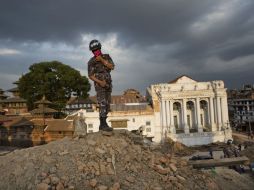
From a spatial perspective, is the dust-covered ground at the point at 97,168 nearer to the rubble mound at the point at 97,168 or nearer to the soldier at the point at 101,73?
the rubble mound at the point at 97,168

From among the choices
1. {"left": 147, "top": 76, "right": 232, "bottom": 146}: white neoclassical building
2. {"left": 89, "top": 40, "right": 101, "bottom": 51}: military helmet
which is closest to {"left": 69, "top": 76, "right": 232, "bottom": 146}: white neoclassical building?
{"left": 147, "top": 76, "right": 232, "bottom": 146}: white neoclassical building

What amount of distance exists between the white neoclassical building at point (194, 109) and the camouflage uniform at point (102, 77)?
1267 inches

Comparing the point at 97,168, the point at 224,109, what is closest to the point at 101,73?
the point at 97,168

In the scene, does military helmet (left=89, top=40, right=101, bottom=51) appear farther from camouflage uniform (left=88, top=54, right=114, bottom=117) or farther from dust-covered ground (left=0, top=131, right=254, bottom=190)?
dust-covered ground (left=0, top=131, right=254, bottom=190)

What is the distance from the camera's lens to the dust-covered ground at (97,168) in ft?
27.8

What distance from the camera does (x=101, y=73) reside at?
11.1 meters

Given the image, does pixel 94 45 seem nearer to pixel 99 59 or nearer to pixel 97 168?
pixel 99 59

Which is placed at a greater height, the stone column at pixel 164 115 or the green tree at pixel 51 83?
the green tree at pixel 51 83

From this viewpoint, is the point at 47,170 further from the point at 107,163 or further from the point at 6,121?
the point at 6,121

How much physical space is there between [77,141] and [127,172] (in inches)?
87.9

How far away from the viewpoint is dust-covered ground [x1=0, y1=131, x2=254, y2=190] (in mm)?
8484

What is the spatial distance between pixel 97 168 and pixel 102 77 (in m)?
3.58

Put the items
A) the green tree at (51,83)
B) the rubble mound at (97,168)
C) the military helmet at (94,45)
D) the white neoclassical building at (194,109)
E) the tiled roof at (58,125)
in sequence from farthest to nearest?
the white neoclassical building at (194,109)
the green tree at (51,83)
the tiled roof at (58,125)
the military helmet at (94,45)
the rubble mound at (97,168)

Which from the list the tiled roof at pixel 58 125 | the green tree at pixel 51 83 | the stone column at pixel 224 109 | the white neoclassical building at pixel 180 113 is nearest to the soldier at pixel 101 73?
the tiled roof at pixel 58 125
